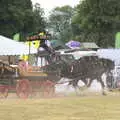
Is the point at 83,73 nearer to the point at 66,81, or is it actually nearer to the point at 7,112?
the point at 66,81

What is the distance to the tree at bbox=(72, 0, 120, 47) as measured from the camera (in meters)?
59.6

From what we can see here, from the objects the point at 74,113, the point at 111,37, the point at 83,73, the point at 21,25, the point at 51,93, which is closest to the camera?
the point at 74,113

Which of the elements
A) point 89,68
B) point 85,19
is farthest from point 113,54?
point 85,19

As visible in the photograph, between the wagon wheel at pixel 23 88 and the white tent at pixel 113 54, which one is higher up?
the white tent at pixel 113 54

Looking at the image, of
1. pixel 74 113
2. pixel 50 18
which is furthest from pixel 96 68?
pixel 50 18

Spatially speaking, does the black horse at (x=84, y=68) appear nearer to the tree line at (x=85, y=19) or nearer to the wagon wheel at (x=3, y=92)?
the wagon wheel at (x=3, y=92)

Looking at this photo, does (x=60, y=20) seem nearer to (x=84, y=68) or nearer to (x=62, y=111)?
(x=84, y=68)

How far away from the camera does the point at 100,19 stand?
196ft

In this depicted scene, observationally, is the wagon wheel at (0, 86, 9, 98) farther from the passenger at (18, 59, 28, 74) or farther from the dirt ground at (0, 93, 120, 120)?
the dirt ground at (0, 93, 120, 120)

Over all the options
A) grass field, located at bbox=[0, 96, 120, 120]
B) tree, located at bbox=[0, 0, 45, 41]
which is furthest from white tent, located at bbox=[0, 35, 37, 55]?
tree, located at bbox=[0, 0, 45, 41]

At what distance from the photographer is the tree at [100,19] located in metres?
59.6

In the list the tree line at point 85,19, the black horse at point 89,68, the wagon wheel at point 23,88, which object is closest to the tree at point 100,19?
the tree line at point 85,19

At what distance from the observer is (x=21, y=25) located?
65062mm

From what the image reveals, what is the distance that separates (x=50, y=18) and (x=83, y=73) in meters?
92.0
